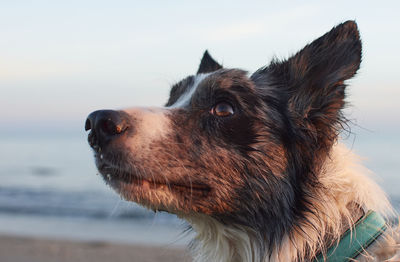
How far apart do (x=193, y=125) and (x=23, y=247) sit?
5.82m

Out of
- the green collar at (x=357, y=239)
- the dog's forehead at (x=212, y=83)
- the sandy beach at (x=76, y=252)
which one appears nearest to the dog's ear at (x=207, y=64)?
the dog's forehead at (x=212, y=83)

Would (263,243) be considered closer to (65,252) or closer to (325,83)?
(325,83)

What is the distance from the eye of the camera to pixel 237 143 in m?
3.03

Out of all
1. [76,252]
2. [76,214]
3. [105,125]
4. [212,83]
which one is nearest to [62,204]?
[76,214]

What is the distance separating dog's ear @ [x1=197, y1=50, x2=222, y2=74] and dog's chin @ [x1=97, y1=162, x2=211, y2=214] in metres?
1.74

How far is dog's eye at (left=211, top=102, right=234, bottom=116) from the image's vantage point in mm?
3105

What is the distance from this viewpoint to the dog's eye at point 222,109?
3.11 m

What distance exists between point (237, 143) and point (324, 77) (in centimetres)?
79

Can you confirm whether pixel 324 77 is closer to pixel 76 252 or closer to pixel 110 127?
pixel 110 127

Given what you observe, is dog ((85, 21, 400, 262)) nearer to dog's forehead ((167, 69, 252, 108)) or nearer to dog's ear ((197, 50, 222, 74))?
dog's forehead ((167, 69, 252, 108))

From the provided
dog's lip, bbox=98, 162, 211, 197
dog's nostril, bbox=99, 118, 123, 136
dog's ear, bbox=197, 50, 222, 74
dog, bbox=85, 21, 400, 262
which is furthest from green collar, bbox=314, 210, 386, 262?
dog's ear, bbox=197, 50, 222, 74

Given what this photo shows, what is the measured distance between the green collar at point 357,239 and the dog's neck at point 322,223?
0.06m

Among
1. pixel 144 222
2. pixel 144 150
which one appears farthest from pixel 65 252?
pixel 144 150

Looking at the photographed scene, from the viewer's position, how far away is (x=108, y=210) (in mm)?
11930
